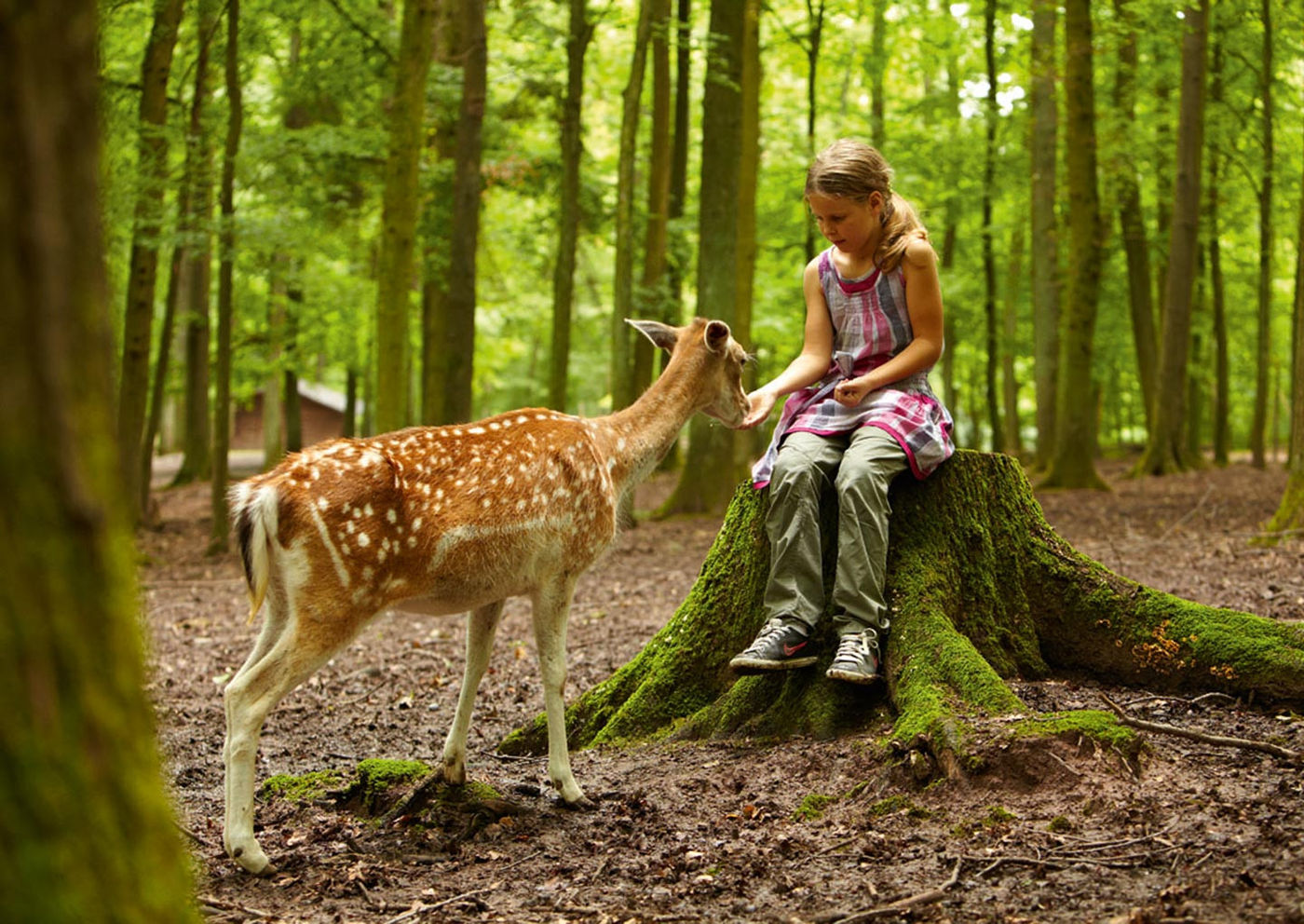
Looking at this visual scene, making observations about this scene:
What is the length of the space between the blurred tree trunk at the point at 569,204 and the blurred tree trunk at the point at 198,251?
168 inches

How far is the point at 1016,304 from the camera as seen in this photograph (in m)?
26.1

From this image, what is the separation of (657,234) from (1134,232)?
8.58 metres

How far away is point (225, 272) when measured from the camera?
1374cm

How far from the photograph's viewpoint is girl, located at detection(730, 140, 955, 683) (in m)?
4.57

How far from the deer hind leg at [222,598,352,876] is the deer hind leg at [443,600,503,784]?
699 millimetres

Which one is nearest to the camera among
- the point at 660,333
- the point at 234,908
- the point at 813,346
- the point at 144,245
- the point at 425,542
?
the point at 234,908

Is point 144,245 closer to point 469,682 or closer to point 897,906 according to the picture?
point 469,682

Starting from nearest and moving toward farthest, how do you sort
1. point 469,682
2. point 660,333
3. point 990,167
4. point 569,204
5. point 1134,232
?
point 469,682, point 660,333, point 569,204, point 1134,232, point 990,167

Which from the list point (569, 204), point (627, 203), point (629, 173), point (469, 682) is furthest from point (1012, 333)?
point (469, 682)

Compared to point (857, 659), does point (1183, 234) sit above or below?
above

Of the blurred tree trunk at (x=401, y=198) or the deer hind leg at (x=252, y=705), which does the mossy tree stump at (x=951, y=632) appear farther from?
the blurred tree trunk at (x=401, y=198)

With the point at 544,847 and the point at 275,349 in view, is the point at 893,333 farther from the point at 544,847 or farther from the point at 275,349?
A: the point at 275,349

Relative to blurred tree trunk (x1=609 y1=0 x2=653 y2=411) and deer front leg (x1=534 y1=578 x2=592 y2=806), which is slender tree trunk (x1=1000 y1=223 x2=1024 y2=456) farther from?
deer front leg (x1=534 y1=578 x2=592 y2=806)

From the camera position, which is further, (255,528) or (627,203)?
(627,203)
